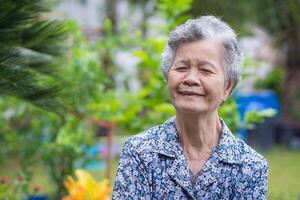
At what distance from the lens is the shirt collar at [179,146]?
7.80 feet

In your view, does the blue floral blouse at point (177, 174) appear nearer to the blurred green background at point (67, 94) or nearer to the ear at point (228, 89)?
the ear at point (228, 89)

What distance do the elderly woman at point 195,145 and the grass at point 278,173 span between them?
4.66m

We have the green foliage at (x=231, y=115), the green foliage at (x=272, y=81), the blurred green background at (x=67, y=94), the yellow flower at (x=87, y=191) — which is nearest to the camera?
the blurred green background at (x=67, y=94)

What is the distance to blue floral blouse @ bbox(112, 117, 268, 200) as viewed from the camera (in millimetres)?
2320

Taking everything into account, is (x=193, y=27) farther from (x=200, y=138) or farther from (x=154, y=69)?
(x=154, y=69)

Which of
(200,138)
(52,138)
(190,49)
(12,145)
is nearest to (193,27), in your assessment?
(190,49)

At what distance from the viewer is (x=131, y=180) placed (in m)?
2.32

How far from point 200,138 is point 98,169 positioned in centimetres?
772

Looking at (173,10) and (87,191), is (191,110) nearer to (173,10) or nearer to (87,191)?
(87,191)

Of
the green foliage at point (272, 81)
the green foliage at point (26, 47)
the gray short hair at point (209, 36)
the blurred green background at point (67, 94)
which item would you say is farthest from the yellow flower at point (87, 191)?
the green foliage at point (272, 81)

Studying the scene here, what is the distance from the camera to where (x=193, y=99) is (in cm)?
227

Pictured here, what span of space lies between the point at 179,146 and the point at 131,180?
235 mm

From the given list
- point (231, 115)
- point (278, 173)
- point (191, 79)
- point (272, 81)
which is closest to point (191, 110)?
point (191, 79)

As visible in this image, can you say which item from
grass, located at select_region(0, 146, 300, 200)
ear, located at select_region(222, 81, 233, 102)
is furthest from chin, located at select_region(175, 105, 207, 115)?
grass, located at select_region(0, 146, 300, 200)
